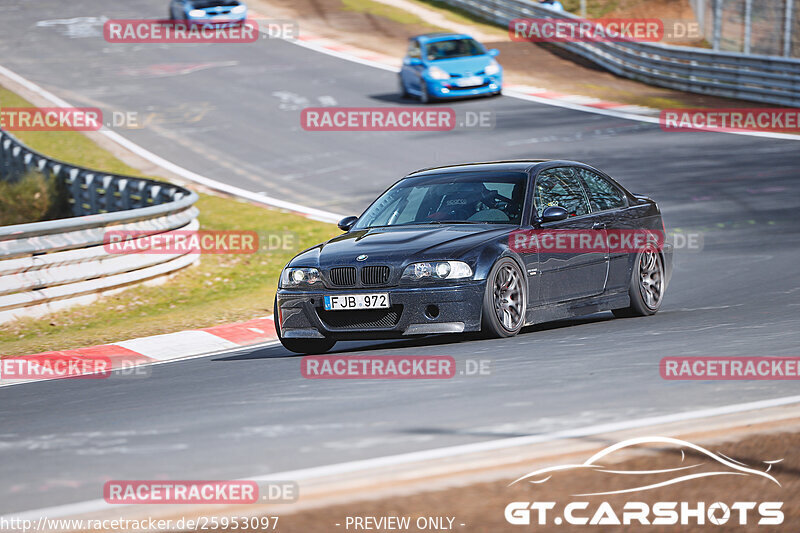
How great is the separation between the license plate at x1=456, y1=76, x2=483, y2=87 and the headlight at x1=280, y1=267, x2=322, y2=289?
62.0 ft

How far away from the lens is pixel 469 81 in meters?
27.8

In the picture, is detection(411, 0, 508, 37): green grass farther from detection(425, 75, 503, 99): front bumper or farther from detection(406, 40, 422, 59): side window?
detection(425, 75, 503, 99): front bumper

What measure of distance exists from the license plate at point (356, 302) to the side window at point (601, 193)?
8.06 feet

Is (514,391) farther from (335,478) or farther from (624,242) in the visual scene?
(624,242)

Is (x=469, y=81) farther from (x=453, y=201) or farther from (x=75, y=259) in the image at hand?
(x=453, y=201)

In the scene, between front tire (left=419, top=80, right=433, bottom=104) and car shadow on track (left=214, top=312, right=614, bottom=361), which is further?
→ front tire (left=419, top=80, right=433, bottom=104)

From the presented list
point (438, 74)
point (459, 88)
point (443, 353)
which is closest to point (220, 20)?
point (438, 74)

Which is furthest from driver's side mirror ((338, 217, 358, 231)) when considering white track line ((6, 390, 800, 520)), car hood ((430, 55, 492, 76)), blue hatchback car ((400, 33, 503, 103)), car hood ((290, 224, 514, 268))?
car hood ((430, 55, 492, 76))

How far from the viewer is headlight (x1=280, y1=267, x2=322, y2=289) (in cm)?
911

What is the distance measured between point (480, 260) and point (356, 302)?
3.09ft

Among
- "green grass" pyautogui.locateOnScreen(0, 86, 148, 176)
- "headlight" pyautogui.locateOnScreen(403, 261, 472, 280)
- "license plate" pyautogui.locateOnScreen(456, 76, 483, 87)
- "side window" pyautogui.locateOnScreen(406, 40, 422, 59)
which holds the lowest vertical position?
"green grass" pyautogui.locateOnScreen(0, 86, 148, 176)

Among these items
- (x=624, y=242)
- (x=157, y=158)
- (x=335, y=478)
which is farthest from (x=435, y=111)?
(x=335, y=478)

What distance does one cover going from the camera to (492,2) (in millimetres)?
39781

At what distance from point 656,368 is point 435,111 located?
20550mm
